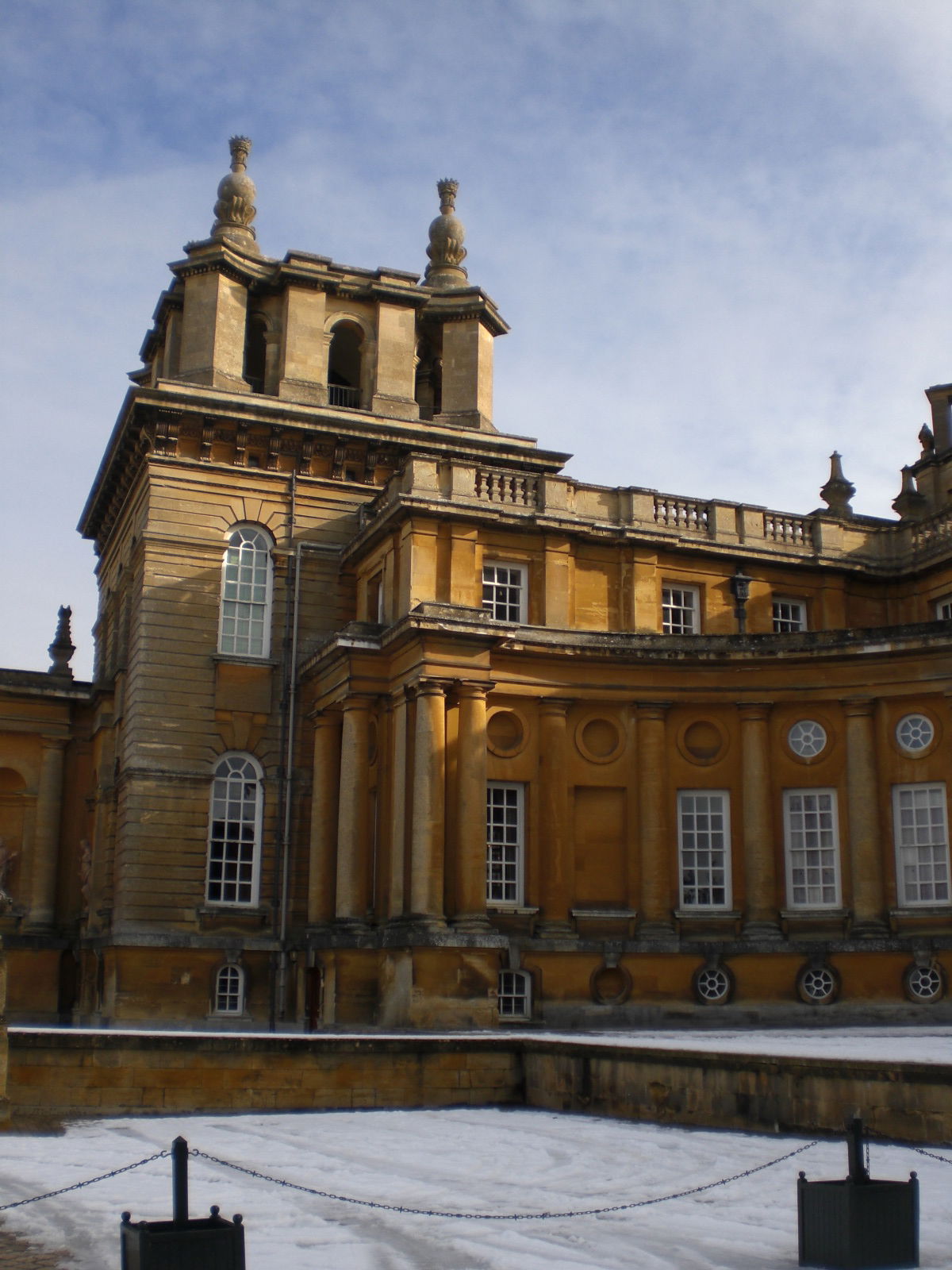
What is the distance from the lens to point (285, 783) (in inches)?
1223

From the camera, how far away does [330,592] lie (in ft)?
107

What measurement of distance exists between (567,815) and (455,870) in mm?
3143

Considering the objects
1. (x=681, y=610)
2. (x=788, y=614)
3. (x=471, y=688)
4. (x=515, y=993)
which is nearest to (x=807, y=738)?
(x=681, y=610)

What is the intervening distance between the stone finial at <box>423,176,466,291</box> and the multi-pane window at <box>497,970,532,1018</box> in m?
19.2

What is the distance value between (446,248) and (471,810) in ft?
59.5

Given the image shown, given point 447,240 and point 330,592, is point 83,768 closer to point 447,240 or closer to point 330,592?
point 330,592

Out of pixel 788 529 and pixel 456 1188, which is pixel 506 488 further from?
pixel 456 1188

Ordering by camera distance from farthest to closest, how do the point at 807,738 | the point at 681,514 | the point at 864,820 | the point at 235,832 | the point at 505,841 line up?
the point at 681,514 < the point at 235,832 < the point at 807,738 < the point at 505,841 < the point at 864,820

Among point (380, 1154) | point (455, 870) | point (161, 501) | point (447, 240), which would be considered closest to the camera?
point (380, 1154)

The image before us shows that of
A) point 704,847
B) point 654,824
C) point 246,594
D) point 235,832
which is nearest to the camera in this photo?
point 654,824

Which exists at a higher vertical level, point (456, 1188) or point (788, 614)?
point (788, 614)

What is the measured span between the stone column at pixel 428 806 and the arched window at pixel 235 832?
17.1 feet

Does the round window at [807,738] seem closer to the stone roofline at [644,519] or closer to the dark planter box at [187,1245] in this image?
the stone roofline at [644,519]

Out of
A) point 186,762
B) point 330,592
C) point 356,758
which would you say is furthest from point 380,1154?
point 330,592
